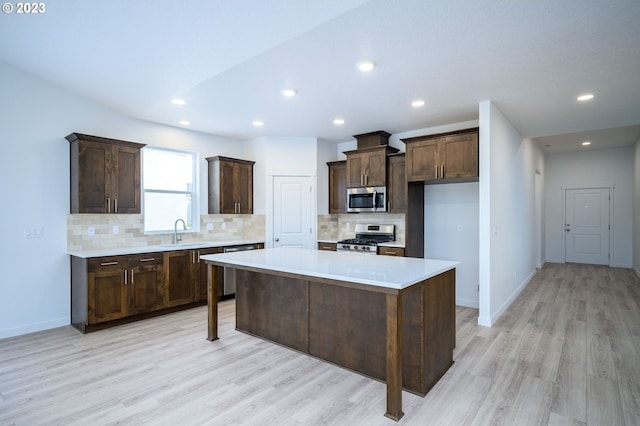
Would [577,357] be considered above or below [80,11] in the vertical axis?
below

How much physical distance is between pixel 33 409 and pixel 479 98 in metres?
4.87

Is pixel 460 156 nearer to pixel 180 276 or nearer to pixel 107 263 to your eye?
pixel 180 276

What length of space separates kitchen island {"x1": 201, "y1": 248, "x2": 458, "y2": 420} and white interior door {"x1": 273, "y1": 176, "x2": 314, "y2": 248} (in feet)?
7.00

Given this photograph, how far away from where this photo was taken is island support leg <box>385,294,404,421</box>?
86.3 inches

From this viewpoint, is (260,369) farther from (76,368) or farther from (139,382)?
(76,368)

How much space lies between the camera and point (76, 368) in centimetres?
291

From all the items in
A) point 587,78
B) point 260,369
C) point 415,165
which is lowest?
point 260,369

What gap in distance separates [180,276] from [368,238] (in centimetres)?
302

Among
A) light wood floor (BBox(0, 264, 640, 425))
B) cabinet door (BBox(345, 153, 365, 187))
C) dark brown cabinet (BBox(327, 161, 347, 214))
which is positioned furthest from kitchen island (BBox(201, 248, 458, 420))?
dark brown cabinet (BBox(327, 161, 347, 214))

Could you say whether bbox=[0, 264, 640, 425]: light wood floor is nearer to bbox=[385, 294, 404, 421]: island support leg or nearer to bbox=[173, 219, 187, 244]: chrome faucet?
bbox=[385, 294, 404, 421]: island support leg

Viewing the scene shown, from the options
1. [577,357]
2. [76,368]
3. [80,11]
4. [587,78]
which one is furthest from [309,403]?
[587,78]

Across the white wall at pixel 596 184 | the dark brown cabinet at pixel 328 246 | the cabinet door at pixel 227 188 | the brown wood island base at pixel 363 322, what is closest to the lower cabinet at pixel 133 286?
the brown wood island base at pixel 363 322

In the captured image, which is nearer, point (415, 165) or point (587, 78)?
point (587, 78)

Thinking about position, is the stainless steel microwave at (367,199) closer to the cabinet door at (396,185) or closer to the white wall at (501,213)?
the cabinet door at (396,185)
